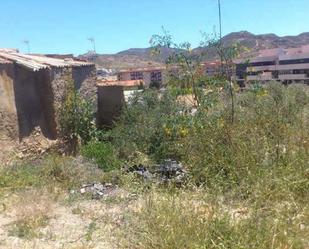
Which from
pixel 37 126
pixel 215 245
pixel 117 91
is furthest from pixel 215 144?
pixel 117 91

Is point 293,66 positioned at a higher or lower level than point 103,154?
higher

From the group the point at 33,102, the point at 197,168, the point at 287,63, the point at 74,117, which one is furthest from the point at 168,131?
the point at 287,63

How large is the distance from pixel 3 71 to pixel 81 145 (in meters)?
2.85

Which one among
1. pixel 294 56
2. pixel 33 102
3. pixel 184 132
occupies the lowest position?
pixel 184 132

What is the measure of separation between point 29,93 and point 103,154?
2.09 m

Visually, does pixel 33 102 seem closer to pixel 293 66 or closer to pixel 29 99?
pixel 29 99

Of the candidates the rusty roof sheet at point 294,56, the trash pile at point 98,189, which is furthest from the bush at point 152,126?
the rusty roof sheet at point 294,56

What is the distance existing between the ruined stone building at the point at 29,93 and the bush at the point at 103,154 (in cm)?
88

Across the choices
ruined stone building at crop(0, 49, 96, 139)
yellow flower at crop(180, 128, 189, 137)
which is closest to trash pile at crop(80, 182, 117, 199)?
yellow flower at crop(180, 128, 189, 137)

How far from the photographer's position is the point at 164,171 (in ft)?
24.8

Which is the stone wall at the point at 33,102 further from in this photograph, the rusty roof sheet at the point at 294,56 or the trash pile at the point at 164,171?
the rusty roof sheet at the point at 294,56

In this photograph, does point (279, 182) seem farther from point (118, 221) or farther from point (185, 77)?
point (185, 77)

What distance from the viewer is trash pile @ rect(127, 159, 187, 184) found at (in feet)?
21.9

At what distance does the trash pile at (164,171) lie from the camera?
6.68 metres
